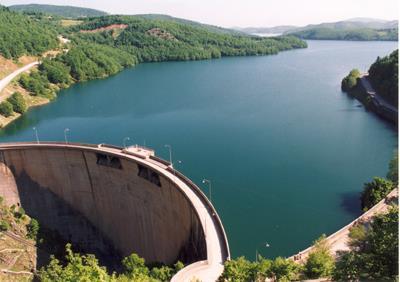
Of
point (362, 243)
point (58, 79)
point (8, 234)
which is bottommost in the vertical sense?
point (8, 234)

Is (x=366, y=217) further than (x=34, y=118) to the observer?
No

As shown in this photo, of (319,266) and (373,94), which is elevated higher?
(373,94)

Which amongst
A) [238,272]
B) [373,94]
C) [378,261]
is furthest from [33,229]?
[373,94]

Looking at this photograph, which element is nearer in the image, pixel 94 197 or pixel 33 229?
pixel 33 229

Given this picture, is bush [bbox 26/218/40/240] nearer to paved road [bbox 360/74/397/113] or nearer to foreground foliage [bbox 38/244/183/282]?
foreground foliage [bbox 38/244/183/282]

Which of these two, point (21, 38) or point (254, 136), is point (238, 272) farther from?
point (21, 38)

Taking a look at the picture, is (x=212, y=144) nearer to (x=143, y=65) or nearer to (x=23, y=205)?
(x=23, y=205)

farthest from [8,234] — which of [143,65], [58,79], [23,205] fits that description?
[143,65]
